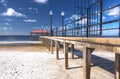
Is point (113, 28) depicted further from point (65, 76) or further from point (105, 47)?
point (65, 76)

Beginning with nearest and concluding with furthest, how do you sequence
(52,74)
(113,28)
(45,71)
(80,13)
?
(113,28) < (52,74) < (45,71) < (80,13)

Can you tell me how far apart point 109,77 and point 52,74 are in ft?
7.28

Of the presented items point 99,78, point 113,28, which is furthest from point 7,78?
point 113,28

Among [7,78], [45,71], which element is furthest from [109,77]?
[7,78]

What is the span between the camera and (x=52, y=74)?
8398 millimetres

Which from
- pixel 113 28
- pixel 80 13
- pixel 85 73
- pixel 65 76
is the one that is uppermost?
pixel 80 13

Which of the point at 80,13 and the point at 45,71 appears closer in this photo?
the point at 45,71

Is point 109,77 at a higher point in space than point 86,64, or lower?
lower

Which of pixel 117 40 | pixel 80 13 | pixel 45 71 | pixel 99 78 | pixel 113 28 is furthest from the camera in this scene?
pixel 80 13

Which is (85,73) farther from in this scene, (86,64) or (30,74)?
(30,74)

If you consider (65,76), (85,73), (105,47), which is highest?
(105,47)

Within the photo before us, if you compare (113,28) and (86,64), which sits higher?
(113,28)

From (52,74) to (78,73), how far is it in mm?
1059

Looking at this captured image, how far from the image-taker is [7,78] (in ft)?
25.3
